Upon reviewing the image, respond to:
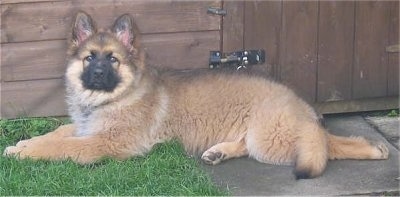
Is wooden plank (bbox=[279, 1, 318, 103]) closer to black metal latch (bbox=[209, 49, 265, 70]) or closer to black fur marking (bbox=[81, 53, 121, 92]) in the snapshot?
black metal latch (bbox=[209, 49, 265, 70])

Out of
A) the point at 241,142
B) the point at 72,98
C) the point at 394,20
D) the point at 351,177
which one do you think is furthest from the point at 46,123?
the point at 394,20

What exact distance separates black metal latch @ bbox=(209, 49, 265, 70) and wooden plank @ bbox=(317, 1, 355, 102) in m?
0.52

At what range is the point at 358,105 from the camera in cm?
779

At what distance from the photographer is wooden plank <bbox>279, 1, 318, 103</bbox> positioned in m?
7.45

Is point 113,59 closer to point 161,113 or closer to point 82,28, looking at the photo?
point 82,28

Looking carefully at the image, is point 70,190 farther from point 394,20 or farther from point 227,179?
point 394,20

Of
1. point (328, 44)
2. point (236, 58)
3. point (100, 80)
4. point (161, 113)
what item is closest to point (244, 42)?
point (236, 58)

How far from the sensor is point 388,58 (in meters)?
7.71

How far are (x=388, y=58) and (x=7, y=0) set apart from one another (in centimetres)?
305

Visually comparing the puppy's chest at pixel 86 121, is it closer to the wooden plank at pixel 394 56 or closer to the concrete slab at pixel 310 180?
the concrete slab at pixel 310 180

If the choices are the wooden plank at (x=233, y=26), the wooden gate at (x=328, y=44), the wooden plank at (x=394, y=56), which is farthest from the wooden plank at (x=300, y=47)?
the wooden plank at (x=394, y=56)

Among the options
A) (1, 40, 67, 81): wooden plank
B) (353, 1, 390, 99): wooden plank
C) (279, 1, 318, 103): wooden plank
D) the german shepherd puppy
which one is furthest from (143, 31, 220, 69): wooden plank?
(353, 1, 390, 99): wooden plank

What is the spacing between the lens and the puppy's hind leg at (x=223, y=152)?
6.66 metres

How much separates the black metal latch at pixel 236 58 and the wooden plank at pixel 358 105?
67 centimetres
